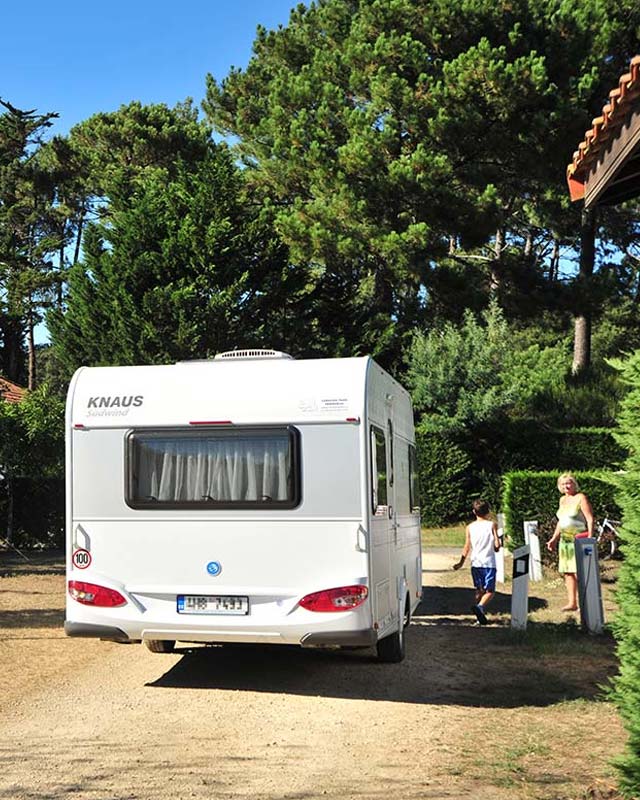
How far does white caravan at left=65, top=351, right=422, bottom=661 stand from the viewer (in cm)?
758

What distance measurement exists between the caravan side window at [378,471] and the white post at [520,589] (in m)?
2.93

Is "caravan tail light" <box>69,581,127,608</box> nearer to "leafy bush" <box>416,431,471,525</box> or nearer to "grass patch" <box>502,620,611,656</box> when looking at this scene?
"grass patch" <box>502,620,611,656</box>

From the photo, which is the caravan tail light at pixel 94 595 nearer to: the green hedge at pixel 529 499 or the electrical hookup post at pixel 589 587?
the electrical hookup post at pixel 589 587

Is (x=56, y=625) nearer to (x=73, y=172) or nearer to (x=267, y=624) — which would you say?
(x=267, y=624)

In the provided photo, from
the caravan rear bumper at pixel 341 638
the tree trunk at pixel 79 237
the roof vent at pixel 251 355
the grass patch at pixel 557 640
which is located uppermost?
the tree trunk at pixel 79 237

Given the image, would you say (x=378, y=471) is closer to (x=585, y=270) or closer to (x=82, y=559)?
(x=82, y=559)

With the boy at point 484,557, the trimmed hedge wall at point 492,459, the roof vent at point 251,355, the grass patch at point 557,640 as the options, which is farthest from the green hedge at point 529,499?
the roof vent at point 251,355

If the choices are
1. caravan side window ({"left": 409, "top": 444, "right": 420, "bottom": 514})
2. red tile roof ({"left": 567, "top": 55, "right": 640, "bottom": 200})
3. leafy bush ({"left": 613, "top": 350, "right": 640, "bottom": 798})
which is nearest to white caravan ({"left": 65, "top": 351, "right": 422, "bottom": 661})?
red tile roof ({"left": 567, "top": 55, "right": 640, "bottom": 200})

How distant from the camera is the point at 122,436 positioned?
8102mm

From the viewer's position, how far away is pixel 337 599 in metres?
7.50

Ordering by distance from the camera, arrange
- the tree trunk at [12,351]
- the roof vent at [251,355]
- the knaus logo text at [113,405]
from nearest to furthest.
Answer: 1. the knaus logo text at [113,405]
2. the roof vent at [251,355]
3. the tree trunk at [12,351]

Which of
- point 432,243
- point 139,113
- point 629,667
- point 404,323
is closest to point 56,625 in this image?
point 629,667

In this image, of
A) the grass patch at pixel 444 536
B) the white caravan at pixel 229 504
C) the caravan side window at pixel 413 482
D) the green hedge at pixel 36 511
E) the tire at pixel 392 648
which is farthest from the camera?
the grass patch at pixel 444 536

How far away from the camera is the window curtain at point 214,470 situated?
7.79 metres
